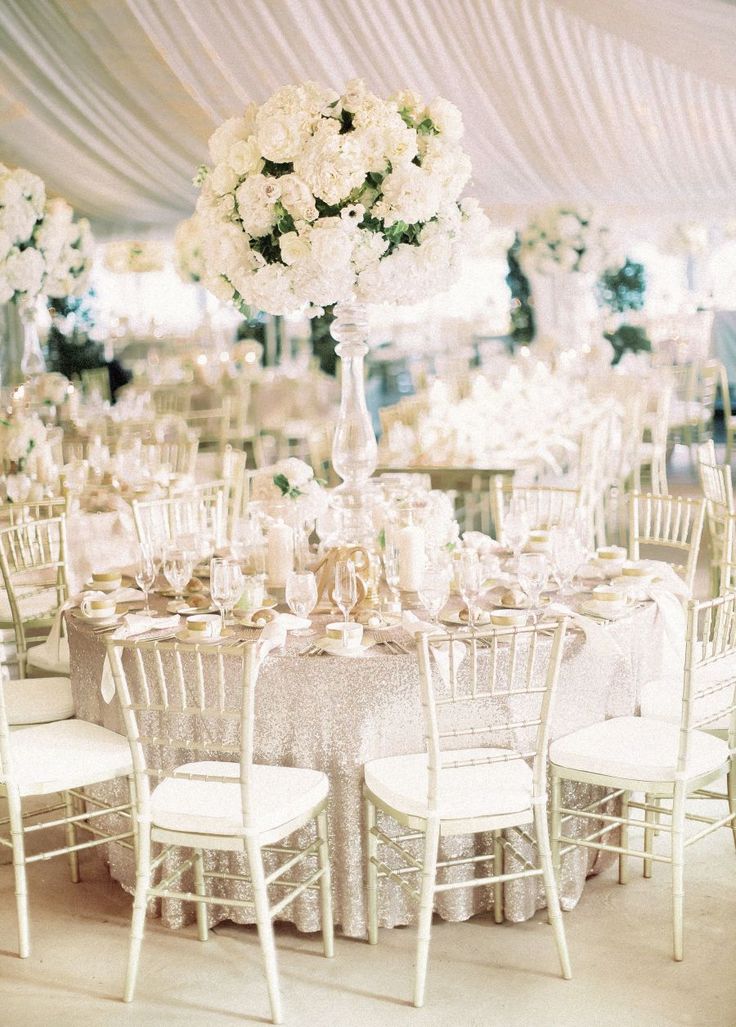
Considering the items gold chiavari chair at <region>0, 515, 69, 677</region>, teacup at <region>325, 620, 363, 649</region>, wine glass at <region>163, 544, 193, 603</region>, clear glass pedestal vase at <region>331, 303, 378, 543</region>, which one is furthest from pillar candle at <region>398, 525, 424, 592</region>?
gold chiavari chair at <region>0, 515, 69, 677</region>

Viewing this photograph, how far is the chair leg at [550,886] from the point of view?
301 cm

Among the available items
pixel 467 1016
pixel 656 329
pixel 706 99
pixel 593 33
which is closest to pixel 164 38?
pixel 593 33

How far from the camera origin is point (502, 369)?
1166 cm

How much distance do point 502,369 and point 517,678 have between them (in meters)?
8.63

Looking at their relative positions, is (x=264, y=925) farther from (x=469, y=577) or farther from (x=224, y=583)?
(x=469, y=577)

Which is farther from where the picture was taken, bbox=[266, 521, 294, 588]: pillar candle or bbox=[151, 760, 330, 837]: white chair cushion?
bbox=[266, 521, 294, 588]: pillar candle

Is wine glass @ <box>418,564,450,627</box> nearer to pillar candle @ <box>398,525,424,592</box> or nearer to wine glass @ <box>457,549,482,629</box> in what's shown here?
wine glass @ <box>457,549,482,629</box>

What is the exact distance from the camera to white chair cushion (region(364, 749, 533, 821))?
2.95 m

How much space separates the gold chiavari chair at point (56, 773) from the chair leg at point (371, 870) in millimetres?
654

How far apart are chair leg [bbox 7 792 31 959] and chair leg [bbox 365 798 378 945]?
91 centimetres

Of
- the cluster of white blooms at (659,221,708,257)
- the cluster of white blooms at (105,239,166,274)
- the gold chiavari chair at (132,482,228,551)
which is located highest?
the cluster of white blooms at (659,221,708,257)

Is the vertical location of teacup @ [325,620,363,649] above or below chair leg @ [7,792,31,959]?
above

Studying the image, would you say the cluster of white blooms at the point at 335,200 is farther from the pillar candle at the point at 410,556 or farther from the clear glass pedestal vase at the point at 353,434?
the pillar candle at the point at 410,556

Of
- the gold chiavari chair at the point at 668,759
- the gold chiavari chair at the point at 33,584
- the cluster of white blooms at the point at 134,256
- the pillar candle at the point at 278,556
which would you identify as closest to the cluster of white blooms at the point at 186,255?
the cluster of white blooms at the point at 134,256
